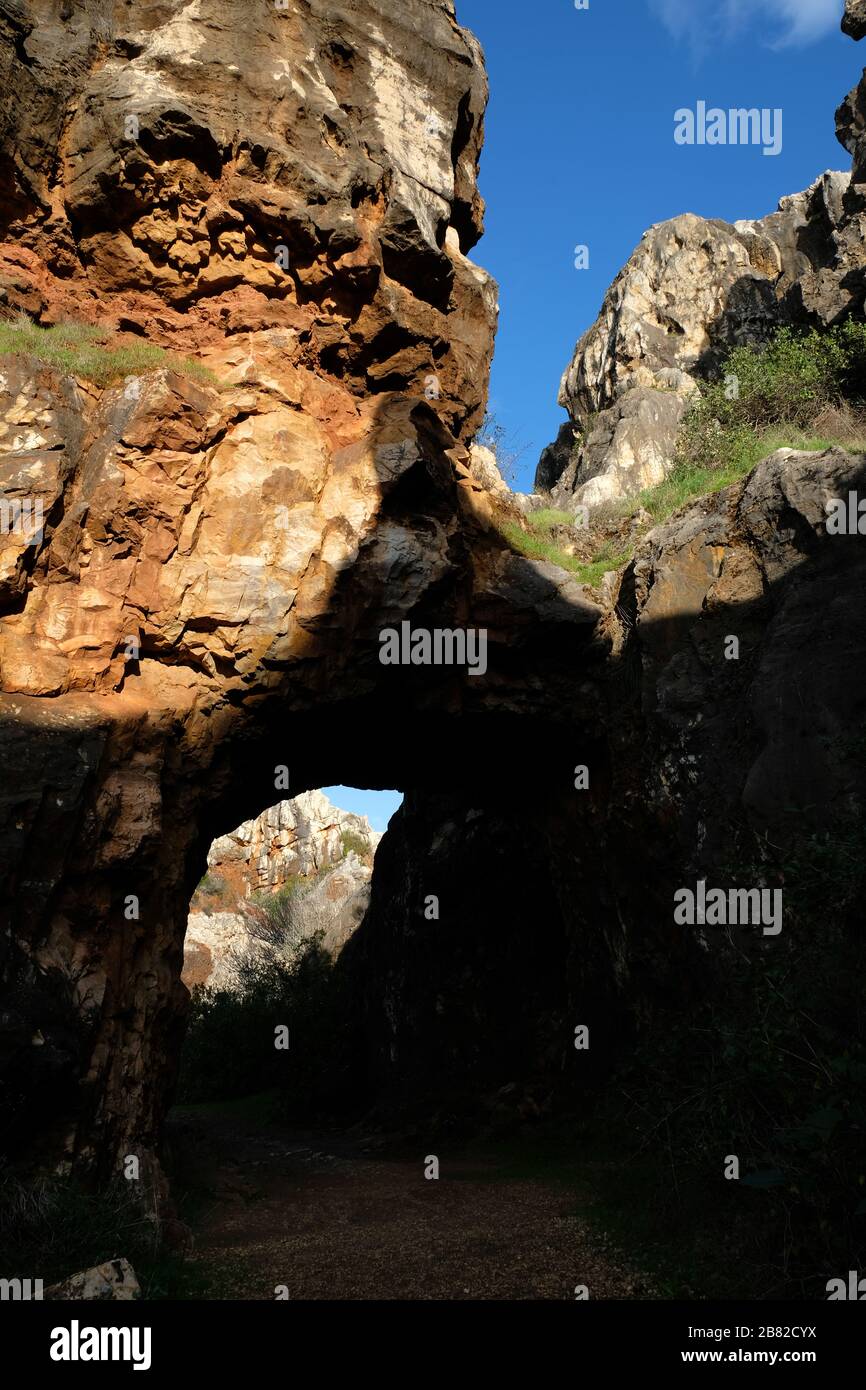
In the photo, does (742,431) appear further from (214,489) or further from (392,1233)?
(392,1233)

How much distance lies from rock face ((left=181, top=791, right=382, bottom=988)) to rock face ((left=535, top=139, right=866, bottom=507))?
16.6 metres

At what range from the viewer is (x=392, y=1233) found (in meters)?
8.13

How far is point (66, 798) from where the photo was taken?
24.9 ft

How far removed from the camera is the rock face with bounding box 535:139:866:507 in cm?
2117

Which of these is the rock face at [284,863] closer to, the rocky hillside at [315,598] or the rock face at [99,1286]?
the rocky hillside at [315,598]

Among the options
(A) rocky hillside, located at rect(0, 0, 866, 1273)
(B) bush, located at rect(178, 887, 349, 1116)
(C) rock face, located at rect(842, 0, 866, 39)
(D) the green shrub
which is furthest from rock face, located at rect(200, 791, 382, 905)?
(C) rock face, located at rect(842, 0, 866, 39)

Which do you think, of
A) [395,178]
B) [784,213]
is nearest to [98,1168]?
[395,178]

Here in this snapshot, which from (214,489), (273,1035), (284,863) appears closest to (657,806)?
(214,489)

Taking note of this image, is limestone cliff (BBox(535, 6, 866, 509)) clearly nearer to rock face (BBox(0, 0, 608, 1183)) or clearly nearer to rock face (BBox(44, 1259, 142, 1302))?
rock face (BBox(0, 0, 608, 1183))

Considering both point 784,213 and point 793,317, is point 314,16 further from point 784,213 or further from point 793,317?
point 784,213

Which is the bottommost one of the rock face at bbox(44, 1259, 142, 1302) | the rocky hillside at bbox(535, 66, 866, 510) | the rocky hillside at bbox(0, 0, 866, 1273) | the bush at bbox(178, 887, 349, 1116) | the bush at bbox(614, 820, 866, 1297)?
the bush at bbox(178, 887, 349, 1116)

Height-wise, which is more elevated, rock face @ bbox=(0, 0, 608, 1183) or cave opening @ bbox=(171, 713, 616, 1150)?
rock face @ bbox=(0, 0, 608, 1183)
